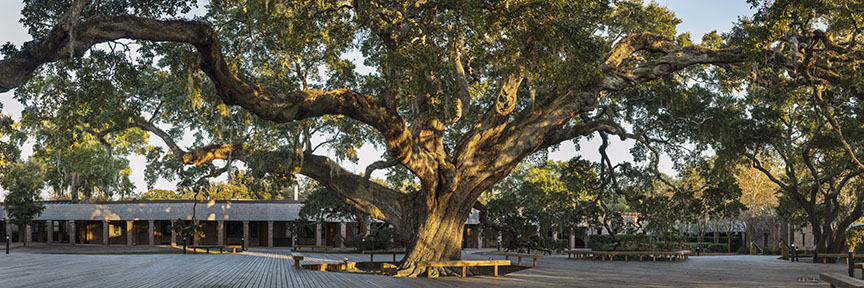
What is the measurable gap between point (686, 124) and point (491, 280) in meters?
10.6

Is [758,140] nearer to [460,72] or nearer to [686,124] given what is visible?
[686,124]

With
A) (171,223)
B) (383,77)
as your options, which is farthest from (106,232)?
(383,77)

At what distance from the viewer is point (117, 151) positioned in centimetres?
5053

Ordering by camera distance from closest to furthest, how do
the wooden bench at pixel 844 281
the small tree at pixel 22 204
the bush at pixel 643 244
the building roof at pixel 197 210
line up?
the wooden bench at pixel 844 281 < the bush at pixel 643 244 < the small tree at pixel 22 204 < the building roof at pixel 197 210

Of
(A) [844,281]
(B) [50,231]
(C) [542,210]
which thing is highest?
(A) [844,281]

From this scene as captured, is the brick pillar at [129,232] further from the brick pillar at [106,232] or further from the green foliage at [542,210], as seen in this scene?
the green foliage at [542,210]

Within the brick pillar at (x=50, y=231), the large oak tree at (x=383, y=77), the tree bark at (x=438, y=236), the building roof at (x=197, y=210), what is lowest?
the brick pillar at (x=50, y=231)

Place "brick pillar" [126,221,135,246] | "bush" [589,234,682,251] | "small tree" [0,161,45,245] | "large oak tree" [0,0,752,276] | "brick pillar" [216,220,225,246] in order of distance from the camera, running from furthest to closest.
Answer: "brick pillar" [126,221,135,246], "brick pillar" [216,220,225,246], "small tree" [0,161,45,245], "bush" [589,234,682,251], "large oak tree" [0,0,752,276]

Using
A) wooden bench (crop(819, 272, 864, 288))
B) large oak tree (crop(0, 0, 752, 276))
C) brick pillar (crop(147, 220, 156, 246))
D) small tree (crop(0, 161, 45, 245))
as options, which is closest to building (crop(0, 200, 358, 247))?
brick pillar (crop(147, 220, 156, 246))

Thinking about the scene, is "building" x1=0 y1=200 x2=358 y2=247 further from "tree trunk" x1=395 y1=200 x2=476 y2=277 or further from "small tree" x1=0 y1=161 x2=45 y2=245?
"tree trunk" x1=395 y1=200 x2=476 y2=277

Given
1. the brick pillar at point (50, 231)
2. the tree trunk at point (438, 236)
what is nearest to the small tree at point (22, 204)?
the brick pillar at point (50, 231)

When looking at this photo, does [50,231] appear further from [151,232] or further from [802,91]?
[802,91]

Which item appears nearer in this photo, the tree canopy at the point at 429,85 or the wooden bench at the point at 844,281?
the wooden bench at the point at 844,281

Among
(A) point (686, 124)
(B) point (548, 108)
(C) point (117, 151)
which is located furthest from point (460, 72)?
(C) point (117, 151)
